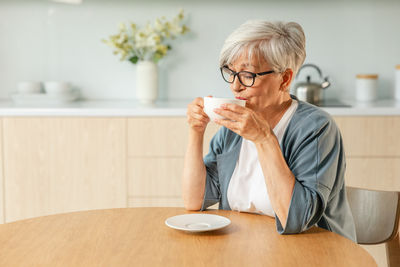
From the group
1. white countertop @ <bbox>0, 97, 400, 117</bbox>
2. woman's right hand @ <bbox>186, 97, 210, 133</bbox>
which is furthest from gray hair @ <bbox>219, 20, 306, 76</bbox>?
white countertop @ <bbox>0, 97, 400, 117</bbox>

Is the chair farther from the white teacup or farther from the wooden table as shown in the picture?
the white teacup

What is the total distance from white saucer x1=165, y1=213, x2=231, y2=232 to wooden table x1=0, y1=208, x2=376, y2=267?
0.06ft

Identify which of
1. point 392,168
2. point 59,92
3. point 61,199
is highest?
point 59,92

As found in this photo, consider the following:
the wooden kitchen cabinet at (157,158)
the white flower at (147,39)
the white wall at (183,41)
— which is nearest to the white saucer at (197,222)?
the wooden kitchen cabinet at (157,158)

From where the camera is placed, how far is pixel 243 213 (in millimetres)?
1534

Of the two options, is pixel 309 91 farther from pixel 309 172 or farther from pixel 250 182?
pixel 309 172

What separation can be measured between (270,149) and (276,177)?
0.24ft

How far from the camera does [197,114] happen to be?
1.57 metres

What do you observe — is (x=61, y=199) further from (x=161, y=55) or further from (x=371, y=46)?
(x=371, y=46)

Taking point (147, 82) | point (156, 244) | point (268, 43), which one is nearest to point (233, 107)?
point (268, 43)

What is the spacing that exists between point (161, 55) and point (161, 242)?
2.20 m

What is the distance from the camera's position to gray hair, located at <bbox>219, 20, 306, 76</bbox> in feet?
5.05

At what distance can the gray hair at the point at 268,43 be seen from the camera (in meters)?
1.54

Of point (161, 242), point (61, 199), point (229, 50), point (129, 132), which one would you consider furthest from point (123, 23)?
→ point (161, 242)
